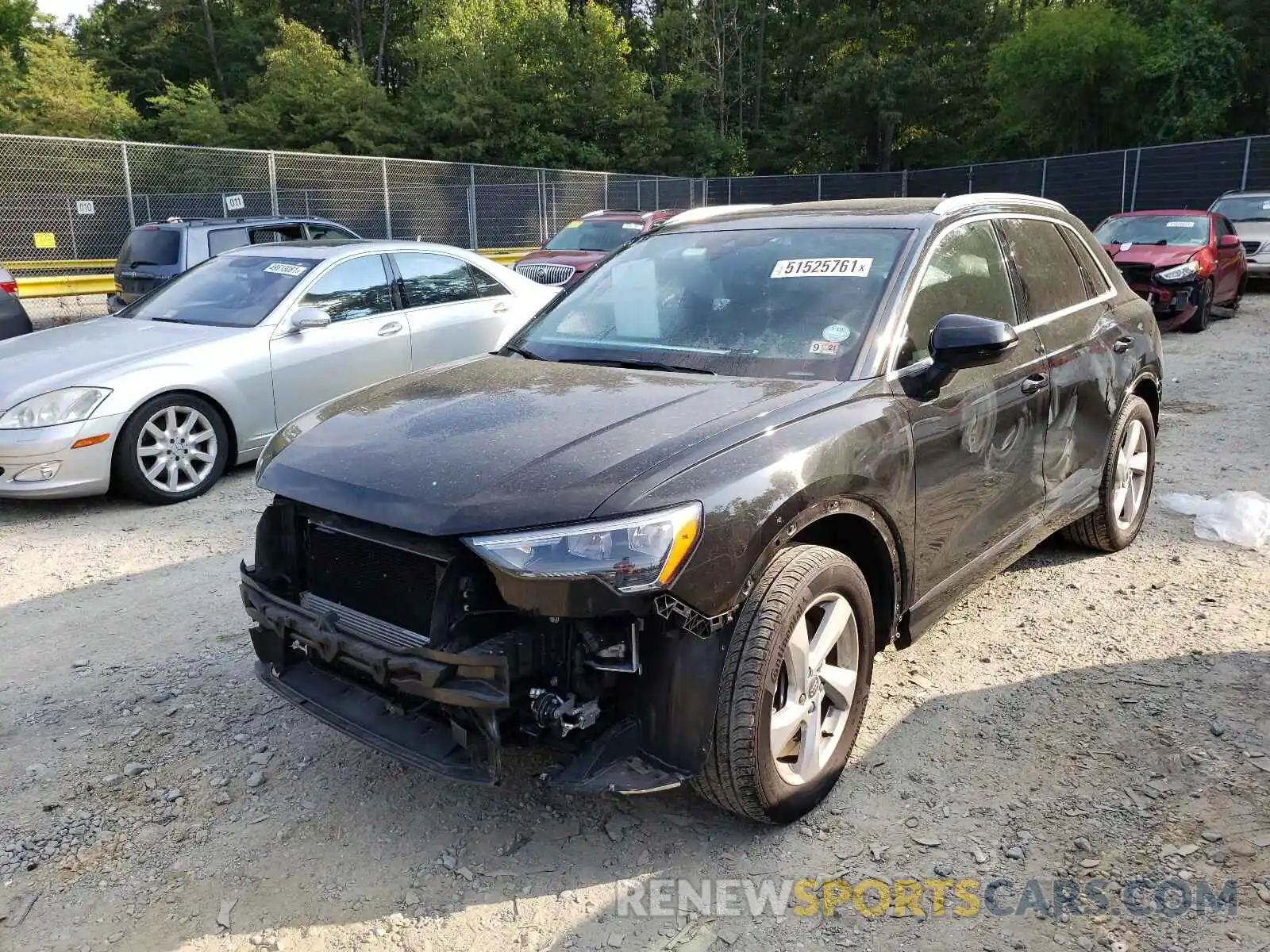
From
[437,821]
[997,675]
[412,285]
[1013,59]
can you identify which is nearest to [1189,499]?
[997,675]

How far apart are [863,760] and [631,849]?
0.87 meters

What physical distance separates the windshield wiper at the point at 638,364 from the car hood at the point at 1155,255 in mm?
10676

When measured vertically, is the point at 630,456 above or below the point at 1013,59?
below

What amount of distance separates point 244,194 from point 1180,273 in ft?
47.3

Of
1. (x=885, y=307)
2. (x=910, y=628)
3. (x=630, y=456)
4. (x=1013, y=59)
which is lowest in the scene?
(x=910, y=628)

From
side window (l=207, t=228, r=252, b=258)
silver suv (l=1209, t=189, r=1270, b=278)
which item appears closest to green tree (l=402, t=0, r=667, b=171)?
silver suv (l=1209, t=189, r=1270, b=278)

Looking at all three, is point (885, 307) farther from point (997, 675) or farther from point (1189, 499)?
point (1189, 499)

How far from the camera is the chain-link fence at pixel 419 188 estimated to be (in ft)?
46.5

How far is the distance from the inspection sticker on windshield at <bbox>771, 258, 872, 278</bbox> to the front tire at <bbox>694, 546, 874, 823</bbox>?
1.12 metres

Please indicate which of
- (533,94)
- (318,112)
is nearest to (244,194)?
(318,112)

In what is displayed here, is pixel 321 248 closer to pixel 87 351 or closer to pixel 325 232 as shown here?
pixel 87 351

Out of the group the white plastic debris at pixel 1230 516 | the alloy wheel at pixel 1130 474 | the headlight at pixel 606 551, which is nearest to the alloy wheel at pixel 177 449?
the headlight at pixel 606 551

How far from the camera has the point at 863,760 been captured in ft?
10.1

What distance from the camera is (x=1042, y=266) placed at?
4.09 m
